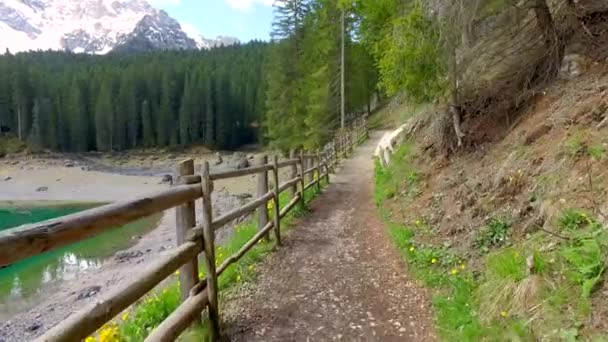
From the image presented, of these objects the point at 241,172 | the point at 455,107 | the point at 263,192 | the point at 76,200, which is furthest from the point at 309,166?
the point at 76,200

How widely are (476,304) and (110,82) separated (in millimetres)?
75951

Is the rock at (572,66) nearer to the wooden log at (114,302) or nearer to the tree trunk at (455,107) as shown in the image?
the tree trunk at (455,107)

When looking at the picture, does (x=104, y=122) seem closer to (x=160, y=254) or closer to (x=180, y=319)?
(x=160, y=254)

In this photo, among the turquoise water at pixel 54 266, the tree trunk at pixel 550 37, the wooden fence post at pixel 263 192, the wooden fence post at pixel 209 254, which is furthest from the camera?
the turquoise water at pixel 54 266

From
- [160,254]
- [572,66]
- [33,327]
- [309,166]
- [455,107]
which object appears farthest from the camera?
[309,166]

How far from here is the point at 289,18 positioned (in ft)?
105

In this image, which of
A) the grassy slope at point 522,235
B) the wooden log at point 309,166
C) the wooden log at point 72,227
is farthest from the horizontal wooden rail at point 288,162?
the wooden log at point 72,227

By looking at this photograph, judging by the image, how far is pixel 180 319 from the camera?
3.47m

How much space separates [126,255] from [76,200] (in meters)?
20.5

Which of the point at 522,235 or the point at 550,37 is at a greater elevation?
the point at 550,37

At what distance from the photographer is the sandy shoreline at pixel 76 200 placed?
377 inches

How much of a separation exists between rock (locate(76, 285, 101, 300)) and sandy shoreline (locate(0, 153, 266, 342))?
0.32 feet

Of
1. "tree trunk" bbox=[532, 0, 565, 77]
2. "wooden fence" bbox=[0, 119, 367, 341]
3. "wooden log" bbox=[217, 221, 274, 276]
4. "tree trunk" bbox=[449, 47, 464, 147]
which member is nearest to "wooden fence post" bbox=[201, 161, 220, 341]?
"wooden fence" bbox=[0, 119, 367, 341]

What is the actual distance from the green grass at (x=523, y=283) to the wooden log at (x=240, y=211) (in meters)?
2.35
